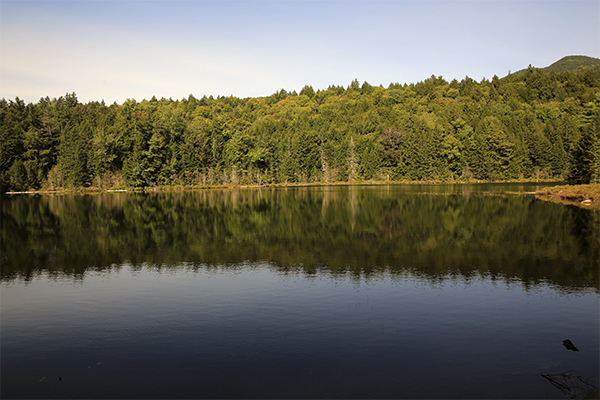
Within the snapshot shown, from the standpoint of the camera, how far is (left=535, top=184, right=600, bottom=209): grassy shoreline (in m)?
44.4

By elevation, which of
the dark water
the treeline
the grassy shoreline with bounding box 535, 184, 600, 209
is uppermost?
the treeline

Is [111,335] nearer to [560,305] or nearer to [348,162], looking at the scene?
[560,305]

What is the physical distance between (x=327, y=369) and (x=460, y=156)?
113859mm

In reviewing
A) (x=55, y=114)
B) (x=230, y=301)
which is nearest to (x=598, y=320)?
(x=230, y=301)

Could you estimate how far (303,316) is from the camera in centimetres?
1194

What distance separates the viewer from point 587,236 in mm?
24469

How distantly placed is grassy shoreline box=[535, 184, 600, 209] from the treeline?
43.3m

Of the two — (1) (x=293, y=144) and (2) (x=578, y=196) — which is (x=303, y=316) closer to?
(2) (x=578, y=196)

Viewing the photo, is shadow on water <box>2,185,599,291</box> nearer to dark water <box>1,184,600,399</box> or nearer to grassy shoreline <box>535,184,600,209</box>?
dark water <box>1,184,600,399</box>

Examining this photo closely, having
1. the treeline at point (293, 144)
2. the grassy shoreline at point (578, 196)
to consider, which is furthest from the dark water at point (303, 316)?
the treeline at point (293, 144)

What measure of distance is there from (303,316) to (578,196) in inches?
1855

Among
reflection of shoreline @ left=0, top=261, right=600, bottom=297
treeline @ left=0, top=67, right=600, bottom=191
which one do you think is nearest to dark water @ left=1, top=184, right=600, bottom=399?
reflection of shoreline @ left=0, top=261, right=600, bottom=297

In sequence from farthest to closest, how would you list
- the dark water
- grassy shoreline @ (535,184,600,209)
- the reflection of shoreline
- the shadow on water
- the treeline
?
the treeline → grassy shoreline @ (535,184,600,209) → the shadow on water → the reflection of shoreline → the dark water

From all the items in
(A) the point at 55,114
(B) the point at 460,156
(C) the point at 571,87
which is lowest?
(B) the point at 460,156
